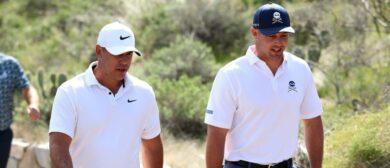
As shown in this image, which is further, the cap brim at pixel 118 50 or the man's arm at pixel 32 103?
the man's arm at pixel 32 103

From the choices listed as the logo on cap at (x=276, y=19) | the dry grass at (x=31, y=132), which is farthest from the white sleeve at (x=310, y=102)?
the dry grass at (x=31, y=132)

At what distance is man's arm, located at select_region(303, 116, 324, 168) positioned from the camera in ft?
15.7

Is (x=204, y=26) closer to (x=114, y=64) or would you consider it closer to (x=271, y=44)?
(x=271, y=44)

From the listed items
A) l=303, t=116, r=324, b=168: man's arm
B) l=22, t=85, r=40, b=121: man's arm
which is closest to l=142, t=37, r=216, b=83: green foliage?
l=22, t=85, r=40, b=121: man's arm

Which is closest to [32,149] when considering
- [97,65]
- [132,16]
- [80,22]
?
[97,65]

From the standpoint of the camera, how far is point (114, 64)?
4.25 metres

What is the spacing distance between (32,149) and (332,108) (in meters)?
3.45

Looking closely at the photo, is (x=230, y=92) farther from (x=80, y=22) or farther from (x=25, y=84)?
(x=80, y=22)

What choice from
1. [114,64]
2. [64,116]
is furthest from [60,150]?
[114,64]

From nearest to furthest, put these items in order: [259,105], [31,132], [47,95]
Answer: [259,105]
[31,132]
[47,95]

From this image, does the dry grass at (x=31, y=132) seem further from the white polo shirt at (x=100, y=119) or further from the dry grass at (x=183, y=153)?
the white polo shirt at (x=100, y=119)

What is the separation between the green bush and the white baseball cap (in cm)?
266

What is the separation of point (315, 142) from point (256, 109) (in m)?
0.58

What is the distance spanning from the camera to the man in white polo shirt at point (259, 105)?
14.5 ft
